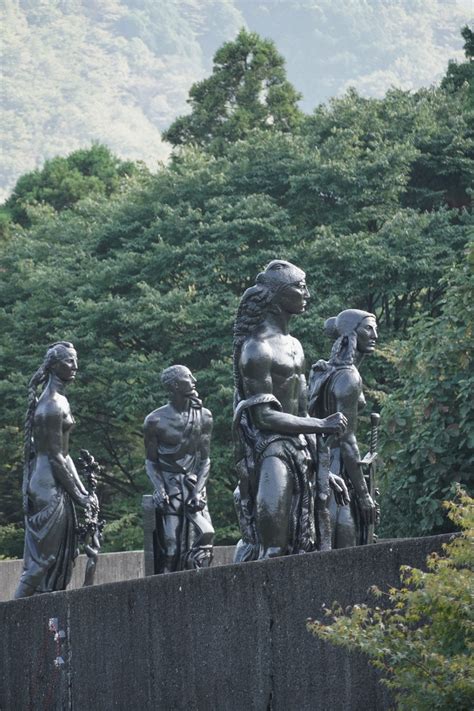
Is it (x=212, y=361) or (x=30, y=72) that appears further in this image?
(x=30, y=72)

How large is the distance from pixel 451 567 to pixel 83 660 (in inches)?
135

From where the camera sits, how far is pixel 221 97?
45906 mm

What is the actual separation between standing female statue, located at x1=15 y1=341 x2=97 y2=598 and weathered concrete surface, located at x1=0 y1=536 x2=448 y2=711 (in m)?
4.65

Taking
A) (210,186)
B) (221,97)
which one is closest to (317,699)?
(210,186)

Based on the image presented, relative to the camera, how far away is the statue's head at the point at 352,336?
15.4 m

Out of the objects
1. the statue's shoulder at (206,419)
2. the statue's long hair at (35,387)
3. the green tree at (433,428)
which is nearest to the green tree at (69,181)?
the green tree at (433,428)

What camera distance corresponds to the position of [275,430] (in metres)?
12.5

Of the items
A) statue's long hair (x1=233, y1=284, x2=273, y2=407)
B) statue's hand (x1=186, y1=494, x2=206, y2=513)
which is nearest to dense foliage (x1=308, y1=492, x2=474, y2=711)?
statue's long hair (x1=233, y1=284, x2=273, y2=407)

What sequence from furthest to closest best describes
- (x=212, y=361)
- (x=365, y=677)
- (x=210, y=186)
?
(x=210, y=186)
(x=212, y=361)
(x=365, y=677)

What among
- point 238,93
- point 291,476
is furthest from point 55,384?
point 238,93

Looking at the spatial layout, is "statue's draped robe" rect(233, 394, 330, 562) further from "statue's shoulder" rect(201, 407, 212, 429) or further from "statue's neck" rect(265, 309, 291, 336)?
"statue's shoulder" rect(201, 407, 212, 429)

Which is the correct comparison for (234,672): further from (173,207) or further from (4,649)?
(173,207)

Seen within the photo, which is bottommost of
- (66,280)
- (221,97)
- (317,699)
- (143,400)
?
(317,699)

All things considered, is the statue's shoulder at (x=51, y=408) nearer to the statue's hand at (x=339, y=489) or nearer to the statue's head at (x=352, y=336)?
the statue's head at (x=352, y=336)
